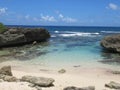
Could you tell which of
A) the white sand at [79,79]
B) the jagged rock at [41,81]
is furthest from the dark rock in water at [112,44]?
the jagged rock at [41,81]

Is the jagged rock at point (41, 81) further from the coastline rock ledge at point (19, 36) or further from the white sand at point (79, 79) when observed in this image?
the coastline rock ledge at point (19, 36)

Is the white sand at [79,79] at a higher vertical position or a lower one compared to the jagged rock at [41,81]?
lower

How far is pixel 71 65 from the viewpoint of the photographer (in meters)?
18.2

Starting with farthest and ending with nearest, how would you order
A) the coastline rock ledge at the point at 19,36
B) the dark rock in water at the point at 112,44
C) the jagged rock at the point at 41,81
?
1. the coastline rock ledge at the point at 19,36
2. the dark rock in water at the point at 112,44
3. the jagged rock at the point at 41,81

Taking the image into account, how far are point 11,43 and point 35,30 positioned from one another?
22.0 feet

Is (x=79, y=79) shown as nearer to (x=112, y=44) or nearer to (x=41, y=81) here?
(x=41, y=81)

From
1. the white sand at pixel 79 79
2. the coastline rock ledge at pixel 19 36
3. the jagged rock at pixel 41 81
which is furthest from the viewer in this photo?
the coastline rock ledge at pixel 19 36

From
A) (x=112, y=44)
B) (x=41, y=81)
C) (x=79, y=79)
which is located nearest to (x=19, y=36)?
(x=112, y=44)

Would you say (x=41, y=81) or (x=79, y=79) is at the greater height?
(x=41, y=81)

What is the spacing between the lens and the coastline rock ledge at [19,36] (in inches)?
1231

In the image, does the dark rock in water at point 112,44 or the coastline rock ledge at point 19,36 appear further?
the coastline rock ledge at point 19,36

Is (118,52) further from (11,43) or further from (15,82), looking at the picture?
(15,82)

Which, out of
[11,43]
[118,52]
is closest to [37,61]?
[118,52]

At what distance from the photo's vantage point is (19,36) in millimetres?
33469
